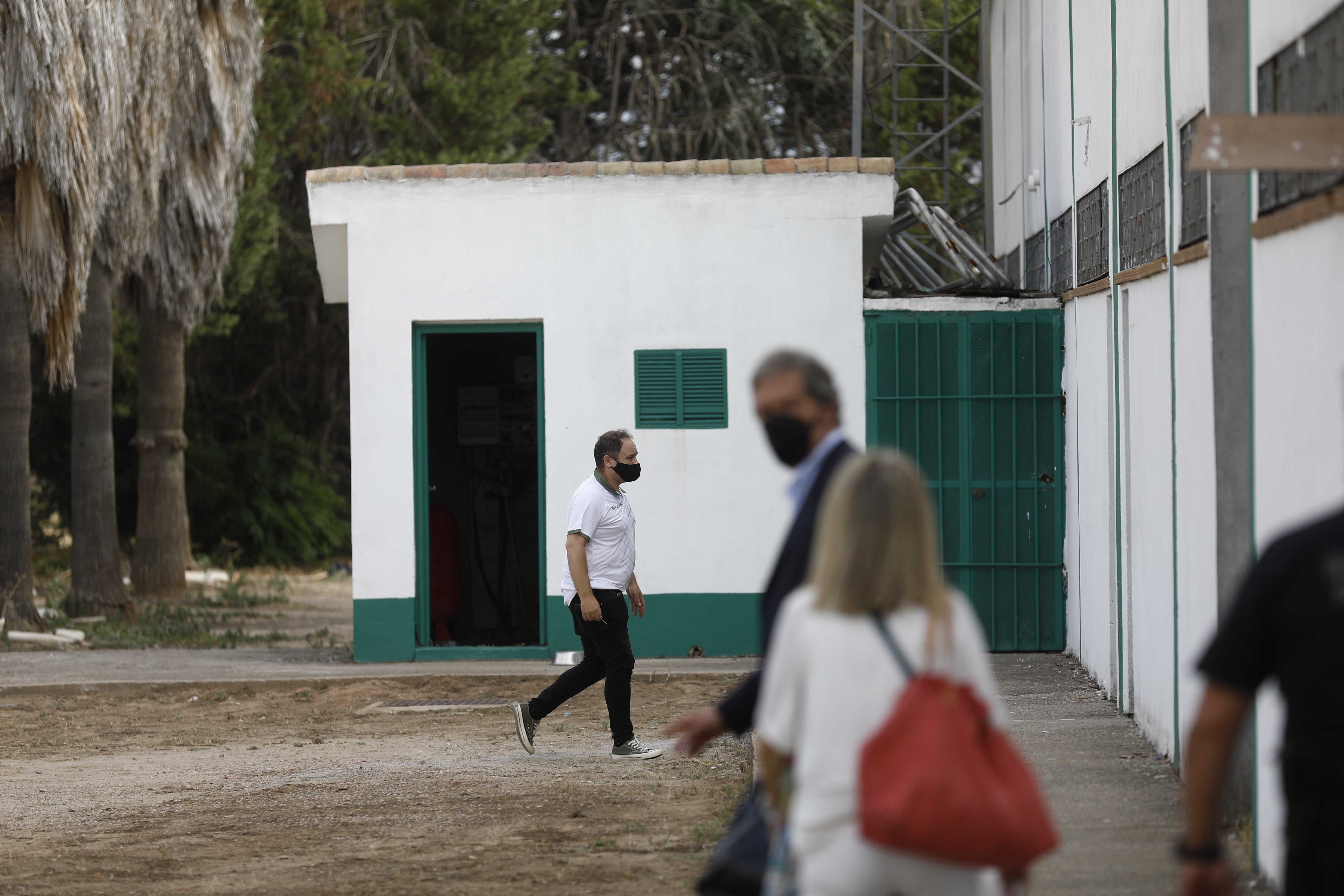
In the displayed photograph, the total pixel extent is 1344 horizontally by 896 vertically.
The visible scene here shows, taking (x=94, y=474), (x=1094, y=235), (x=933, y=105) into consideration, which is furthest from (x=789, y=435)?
(x=933, y=105)

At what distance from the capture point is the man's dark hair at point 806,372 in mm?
3828

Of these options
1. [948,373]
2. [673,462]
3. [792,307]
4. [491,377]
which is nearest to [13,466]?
[491,377]

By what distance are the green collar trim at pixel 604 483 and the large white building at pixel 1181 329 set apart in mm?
2707

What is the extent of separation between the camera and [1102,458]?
31.3 feet

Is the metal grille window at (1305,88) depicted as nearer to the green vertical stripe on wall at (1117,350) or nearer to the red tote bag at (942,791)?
the red tote bag at (942,791)

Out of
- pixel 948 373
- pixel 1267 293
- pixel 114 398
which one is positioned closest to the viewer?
pixel 1267 293

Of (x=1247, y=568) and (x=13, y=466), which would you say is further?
(x=13, y=466)

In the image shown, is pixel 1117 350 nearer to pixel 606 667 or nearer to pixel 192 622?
pixel 606 667

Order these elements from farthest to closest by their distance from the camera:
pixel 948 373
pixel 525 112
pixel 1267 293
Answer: pixel 525 112
pixel 948 373
pixel 1267 293

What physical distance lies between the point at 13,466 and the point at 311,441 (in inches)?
468

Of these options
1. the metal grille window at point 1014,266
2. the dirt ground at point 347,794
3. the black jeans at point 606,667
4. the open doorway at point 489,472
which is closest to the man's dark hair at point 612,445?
the black jeans at point 606,667

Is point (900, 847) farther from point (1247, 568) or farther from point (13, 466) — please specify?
point (13, 466)

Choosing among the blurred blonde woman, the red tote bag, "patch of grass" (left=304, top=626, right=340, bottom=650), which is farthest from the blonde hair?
"patch of grass" (left=304, top=626, right=340, bottom=650)

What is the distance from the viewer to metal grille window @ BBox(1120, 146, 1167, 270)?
7465 mm
